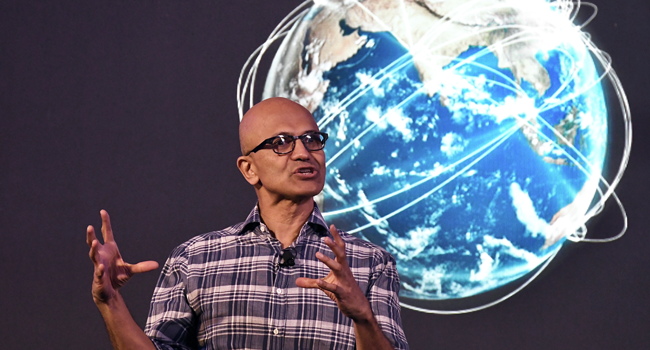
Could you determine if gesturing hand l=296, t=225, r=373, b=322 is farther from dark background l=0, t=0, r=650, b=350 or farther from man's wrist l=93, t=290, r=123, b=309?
dark background l=0, t=0, r=650, b=350

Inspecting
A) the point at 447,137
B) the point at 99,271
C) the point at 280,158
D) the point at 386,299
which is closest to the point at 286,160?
the point at 280,158

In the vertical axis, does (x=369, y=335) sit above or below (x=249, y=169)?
below

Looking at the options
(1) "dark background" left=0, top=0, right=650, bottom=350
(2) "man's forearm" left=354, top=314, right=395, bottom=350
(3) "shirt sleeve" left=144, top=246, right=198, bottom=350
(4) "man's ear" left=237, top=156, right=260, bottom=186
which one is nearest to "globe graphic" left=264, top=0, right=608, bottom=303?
(1) "dark background" left=0, top=0, right=650, bottom=350

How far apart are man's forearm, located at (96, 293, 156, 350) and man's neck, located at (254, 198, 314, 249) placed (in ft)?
1.52

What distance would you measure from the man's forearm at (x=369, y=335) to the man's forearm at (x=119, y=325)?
501mm

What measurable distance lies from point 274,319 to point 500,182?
1679mm

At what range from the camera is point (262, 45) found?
291 centimetres

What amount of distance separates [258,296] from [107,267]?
0.39m

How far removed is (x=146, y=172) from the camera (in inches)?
111

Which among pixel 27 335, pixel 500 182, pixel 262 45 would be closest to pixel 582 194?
pixel 500 182

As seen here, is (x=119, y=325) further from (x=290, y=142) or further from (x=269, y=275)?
(x=290, y=142)

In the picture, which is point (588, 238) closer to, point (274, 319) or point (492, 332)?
point (492, 332)

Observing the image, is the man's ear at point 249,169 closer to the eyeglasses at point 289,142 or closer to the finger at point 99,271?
the eyeglasses at point 289,142

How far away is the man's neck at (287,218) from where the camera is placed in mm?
1605
